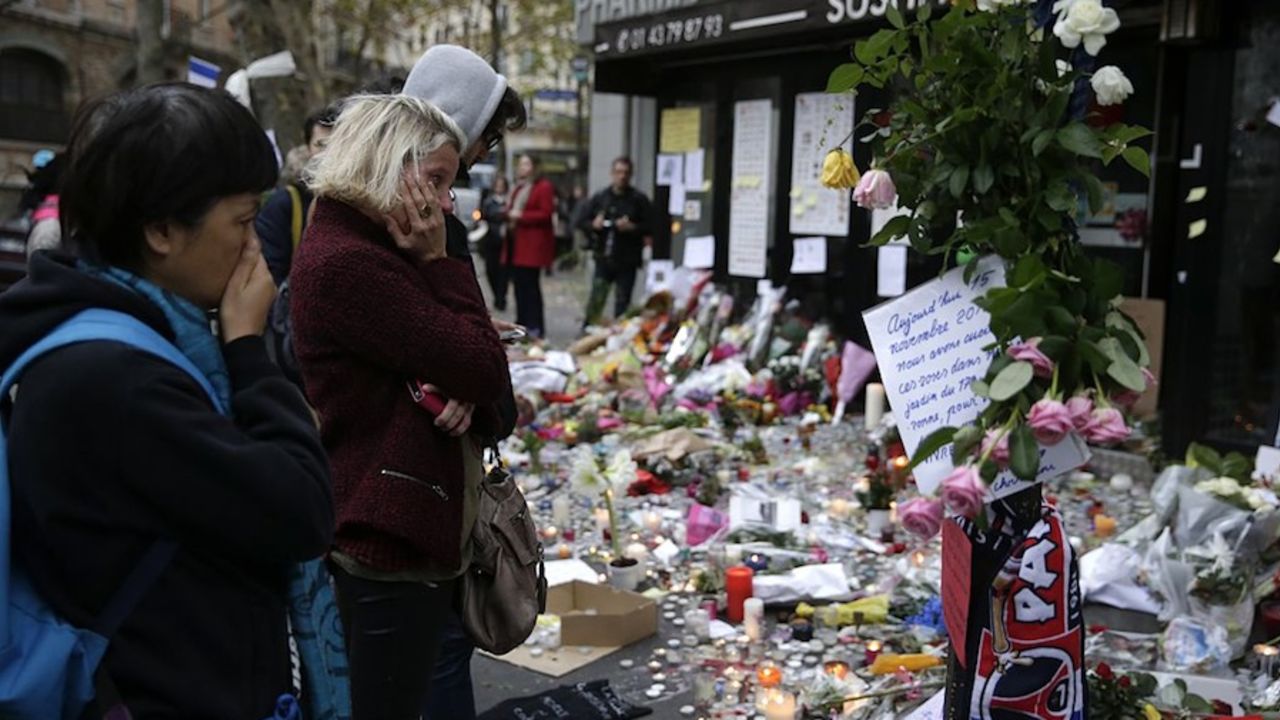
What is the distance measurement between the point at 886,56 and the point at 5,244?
474 inches

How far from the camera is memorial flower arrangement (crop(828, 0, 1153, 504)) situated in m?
2.27

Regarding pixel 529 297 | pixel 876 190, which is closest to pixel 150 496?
pixel 876 190

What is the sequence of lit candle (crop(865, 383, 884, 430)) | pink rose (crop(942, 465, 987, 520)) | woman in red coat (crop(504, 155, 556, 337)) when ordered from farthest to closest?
woman in red coat (crop(504, 155, 556, 337)) → lit candle (crop(865, 383, 884, 430)) → pink rose (crop(942, 465, 987, 520))

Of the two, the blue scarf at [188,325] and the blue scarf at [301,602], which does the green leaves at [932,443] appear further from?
the blue scarf at [188,325]

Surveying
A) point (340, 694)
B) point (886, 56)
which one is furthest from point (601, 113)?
point (340, 694)

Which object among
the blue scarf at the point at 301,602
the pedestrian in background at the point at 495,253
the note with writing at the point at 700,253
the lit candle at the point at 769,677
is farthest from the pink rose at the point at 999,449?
the pedestrian in background at the point at 495,253

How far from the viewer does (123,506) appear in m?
1.49

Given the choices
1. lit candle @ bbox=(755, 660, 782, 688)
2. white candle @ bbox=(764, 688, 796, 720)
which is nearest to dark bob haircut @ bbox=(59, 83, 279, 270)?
white candle @ bbox=(764, 688, 796, 720)

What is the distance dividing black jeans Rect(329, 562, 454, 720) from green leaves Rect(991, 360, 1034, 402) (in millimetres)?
1188

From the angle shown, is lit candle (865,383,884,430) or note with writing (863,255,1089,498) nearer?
note with writing (863,255,1089,498)

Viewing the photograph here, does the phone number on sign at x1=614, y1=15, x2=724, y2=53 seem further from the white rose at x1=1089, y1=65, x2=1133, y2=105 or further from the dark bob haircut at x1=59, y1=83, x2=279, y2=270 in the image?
the dark bob haircut at x1=59, y1=83, x2=279, y2=270

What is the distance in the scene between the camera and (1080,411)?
2238 mm

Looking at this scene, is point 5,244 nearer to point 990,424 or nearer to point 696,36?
point 696,36

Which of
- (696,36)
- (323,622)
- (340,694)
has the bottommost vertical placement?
(340,694)
